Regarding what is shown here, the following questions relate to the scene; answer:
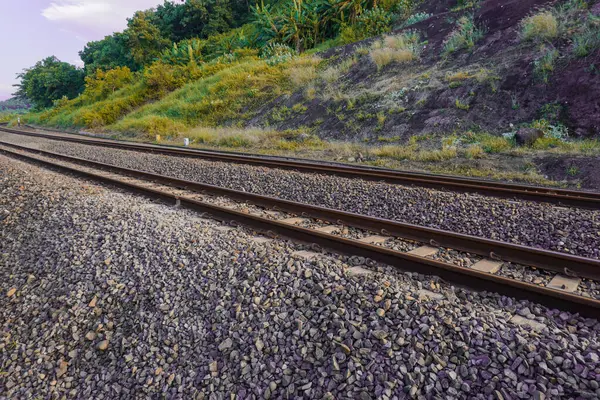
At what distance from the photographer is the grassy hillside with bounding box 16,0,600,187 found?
10656 mm

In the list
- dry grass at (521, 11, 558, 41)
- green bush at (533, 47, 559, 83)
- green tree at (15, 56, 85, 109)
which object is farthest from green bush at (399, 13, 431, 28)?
green tree at (15, 56, 85, 109)

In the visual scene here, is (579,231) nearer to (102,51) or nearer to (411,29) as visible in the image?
(411,29)

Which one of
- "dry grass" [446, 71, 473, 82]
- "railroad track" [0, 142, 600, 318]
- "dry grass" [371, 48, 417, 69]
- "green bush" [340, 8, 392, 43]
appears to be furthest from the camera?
"green bush" [340, 8, 392, 43]

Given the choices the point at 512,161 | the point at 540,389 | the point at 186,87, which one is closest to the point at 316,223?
the point at 540,389

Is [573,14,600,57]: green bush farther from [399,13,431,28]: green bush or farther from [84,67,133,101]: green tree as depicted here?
[84,67,133,101]: green tree

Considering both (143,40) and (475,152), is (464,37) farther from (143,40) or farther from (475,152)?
(143,40)

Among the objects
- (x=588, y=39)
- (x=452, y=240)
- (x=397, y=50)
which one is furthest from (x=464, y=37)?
(x=452, y=240)

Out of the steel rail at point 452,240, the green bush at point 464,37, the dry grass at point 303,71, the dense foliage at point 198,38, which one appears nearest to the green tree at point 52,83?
the dense foliage at point 198,38

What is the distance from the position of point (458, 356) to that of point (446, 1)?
2754 cm

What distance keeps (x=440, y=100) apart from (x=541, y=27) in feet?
15.5

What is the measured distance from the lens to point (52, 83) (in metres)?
63.9

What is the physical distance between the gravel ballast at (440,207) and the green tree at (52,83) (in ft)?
230

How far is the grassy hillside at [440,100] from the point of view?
10.7m

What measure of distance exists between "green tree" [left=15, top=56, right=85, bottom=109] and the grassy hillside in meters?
49.8
